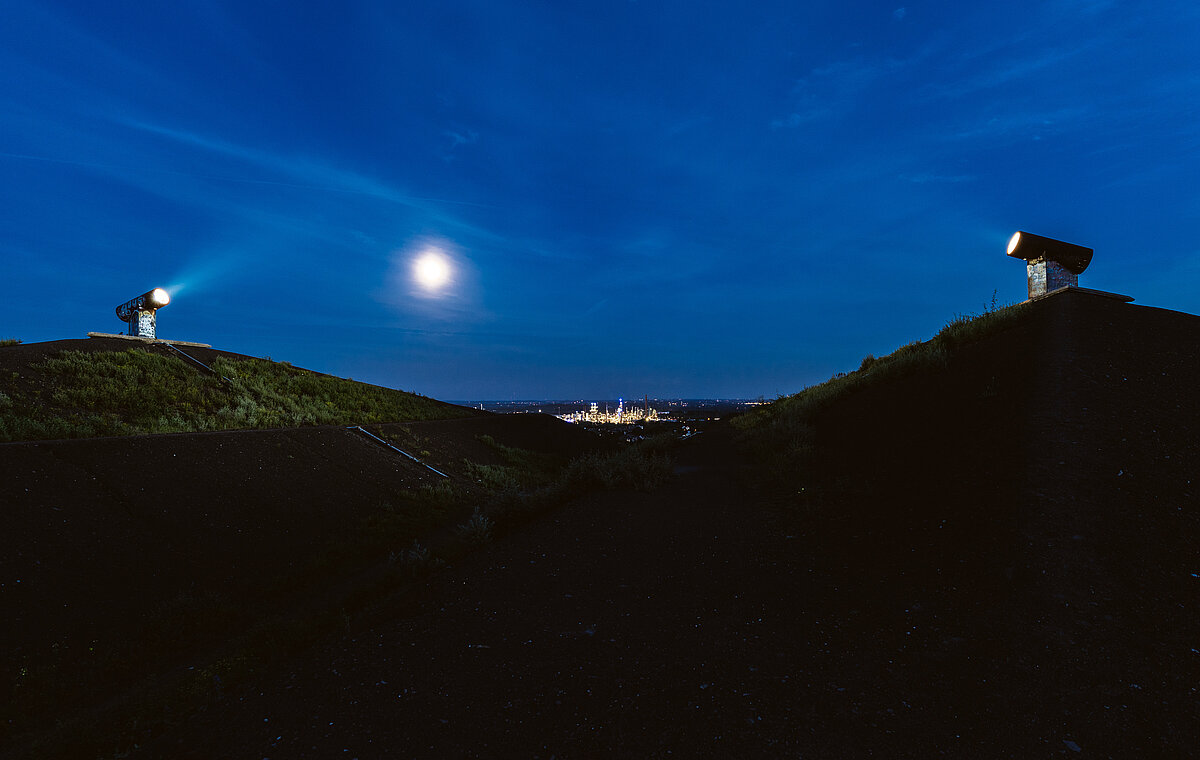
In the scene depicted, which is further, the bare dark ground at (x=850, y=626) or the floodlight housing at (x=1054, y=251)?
the floodlight housing at (x=1054, y=251)

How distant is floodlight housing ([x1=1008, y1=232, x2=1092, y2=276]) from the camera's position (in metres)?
13.3

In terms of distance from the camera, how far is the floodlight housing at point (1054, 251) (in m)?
13.3

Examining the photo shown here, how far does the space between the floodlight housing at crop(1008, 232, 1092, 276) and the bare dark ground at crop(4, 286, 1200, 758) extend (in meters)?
6.36

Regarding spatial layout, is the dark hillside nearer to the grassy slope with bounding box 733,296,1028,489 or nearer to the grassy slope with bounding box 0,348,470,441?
the grassy slope with bounding box 0,348,470,441

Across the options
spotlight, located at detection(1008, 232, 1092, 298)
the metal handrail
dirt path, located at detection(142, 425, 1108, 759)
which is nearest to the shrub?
dirt path, located at detection(142, 425, 1108, 759)

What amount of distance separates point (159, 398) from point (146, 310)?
10.9 m

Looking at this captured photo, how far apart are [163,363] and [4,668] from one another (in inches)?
820

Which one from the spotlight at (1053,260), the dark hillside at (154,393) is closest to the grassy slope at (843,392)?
the spotlight at (1053,260)

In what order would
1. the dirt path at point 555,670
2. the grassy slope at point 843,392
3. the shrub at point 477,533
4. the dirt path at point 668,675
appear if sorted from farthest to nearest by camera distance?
the grassy slope at point 843,392 → the shrub at point 477,533 → the dirt path at point 555,670 → the dirt path at point 668,675

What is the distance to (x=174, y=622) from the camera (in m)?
7.08

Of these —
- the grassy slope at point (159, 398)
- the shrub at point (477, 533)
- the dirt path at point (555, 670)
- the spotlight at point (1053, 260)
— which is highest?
the spotlight at point (1053, 260)

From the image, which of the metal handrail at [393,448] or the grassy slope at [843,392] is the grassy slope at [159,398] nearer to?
the metal handrail at [393,448]

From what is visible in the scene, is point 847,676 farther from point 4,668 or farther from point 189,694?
point 4,668

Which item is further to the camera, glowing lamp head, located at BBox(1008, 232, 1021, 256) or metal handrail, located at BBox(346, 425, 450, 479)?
metal handrail, located at BBox(346, 425, 450, 479)
